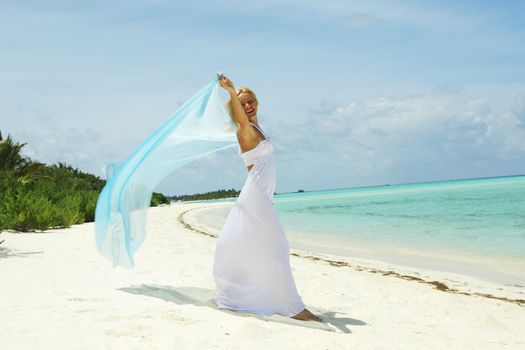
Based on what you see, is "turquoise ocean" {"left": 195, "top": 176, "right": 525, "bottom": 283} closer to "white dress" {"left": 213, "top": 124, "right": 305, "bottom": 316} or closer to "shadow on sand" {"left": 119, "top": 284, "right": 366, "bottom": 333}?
"shadow on sand" {"left": 119, "top": 284, "right": 366, "bottom": 333}

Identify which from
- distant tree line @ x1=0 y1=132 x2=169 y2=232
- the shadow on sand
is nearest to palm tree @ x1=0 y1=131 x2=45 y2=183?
distant tree line @ x1=0 y1=132 x2=169 y2=232

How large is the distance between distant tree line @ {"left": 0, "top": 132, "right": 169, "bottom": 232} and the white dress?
687 centimetres

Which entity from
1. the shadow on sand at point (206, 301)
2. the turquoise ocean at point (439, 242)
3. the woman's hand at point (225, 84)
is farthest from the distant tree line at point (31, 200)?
the woman's hand at point (225, 84)

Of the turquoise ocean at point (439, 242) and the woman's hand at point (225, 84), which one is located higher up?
the woman's hand at point (225, 84)

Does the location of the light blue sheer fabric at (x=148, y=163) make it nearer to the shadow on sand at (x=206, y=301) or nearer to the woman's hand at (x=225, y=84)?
the shadow on sand at (x=206, y=301)

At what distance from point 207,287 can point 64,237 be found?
6868 mm

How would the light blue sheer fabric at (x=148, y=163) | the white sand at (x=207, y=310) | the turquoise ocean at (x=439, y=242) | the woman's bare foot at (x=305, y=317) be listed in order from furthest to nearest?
the turquoise ocean at (x=439, y=242) < the light blue sheer fabric at (x=148, y=163) < the woman's bare foot at (x=305, y=317) < the white sand at (x=207, y=310)

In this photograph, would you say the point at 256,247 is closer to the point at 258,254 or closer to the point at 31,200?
the point at 258,254

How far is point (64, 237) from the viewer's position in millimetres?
11633

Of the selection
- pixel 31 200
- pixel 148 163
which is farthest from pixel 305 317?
pixel 31 200

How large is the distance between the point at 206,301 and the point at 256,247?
818mm

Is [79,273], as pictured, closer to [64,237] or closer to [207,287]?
[207,287]

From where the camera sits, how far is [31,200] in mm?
12508

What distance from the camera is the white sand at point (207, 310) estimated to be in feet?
11.7
